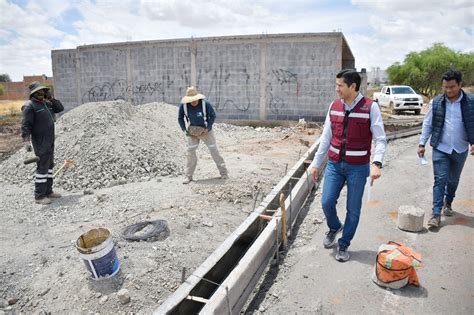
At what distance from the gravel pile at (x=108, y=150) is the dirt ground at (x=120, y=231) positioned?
0.32 meters

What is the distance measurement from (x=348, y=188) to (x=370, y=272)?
0.92 metres

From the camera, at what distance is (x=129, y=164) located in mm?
8016

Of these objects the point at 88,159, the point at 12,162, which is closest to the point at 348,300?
the point at 88,159

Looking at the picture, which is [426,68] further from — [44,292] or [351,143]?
[44,292]

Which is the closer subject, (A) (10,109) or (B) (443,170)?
(B) (443,170)

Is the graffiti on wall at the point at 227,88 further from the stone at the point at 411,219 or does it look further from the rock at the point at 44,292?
the rock at the point at 44,292

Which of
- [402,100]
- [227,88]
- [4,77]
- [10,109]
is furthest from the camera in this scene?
[4,77]

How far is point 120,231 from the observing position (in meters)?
5.01

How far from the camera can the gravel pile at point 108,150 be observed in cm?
780

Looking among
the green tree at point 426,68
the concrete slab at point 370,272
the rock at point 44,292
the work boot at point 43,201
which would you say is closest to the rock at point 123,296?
the rock at point 44,292

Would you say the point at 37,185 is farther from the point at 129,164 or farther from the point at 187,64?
the point at 187,64

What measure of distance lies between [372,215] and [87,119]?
7352 mm

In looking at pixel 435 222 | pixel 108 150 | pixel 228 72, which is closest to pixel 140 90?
pixel 228 72

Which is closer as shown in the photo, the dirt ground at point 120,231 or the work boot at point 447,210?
the dirt ground at point 120,231
